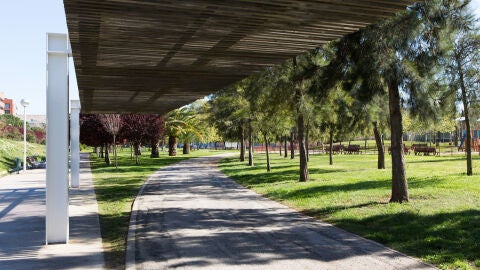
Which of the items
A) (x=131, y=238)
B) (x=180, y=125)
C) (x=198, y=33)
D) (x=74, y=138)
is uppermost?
(x=180, y=125)

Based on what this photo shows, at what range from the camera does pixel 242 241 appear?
8195 millimetres

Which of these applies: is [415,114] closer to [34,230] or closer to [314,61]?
[314,61]

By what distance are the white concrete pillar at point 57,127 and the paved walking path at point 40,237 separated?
568 mm

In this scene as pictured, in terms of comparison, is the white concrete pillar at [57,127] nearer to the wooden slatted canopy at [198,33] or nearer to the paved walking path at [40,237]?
Result: the wooden slatted canopy at [198,33]

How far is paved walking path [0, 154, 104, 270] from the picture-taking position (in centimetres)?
693

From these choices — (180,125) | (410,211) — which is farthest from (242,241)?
(180,125)

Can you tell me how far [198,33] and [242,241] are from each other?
158 inches

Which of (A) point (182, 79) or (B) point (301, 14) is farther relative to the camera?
(A) point (182, 79)

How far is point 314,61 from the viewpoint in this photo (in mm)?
16188

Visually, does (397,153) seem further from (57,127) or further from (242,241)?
(57,127)

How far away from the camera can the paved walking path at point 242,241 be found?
6.78 meters

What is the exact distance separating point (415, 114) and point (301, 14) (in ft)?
25.7

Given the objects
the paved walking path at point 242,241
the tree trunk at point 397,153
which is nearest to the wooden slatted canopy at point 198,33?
the paved walking path at point 242,241

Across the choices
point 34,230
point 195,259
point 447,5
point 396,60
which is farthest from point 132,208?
point 447,5
